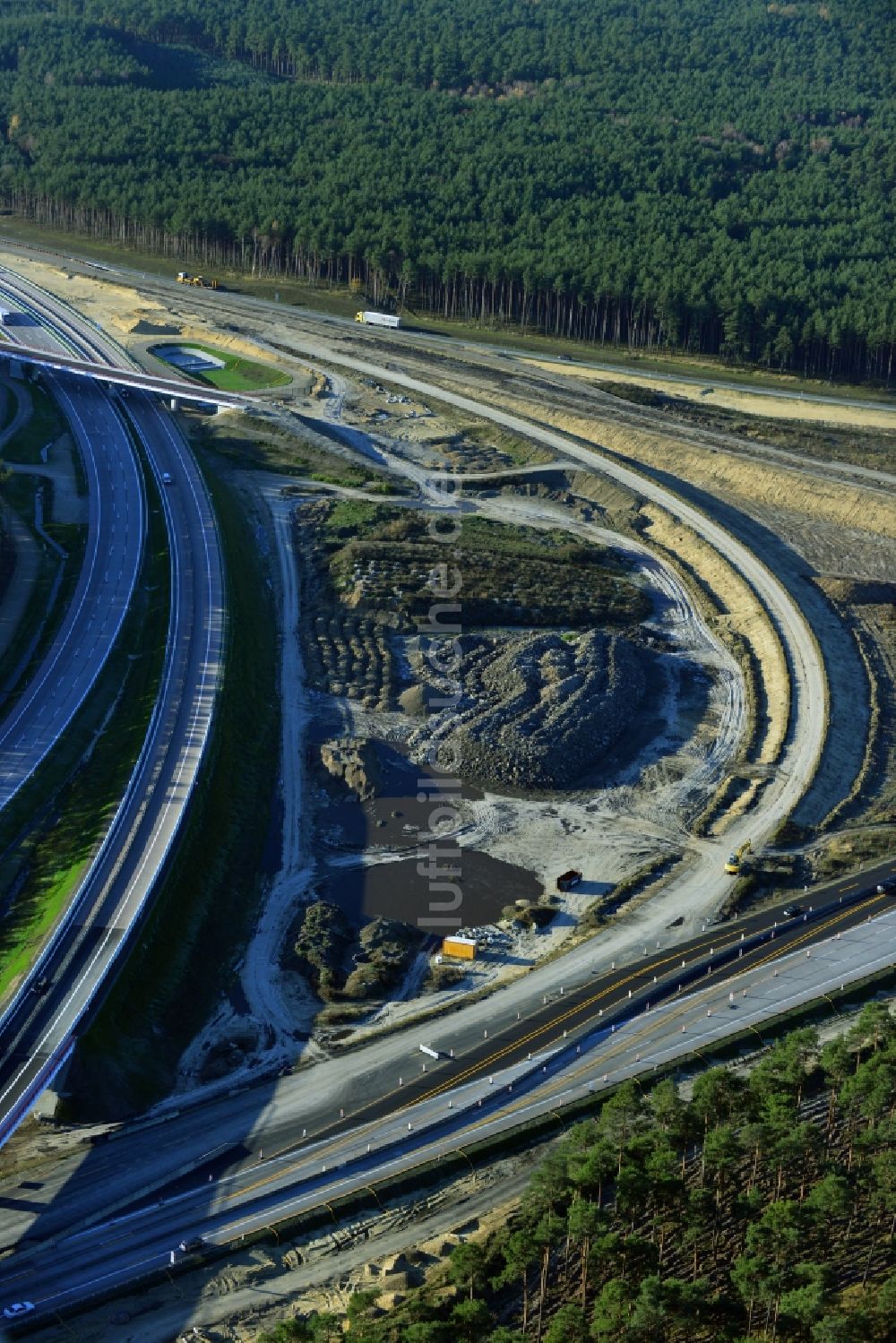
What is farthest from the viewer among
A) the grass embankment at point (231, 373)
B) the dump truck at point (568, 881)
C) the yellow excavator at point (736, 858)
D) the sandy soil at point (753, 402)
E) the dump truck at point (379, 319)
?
the dump truck at point (379, 319)

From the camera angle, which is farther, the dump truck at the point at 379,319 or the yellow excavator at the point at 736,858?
the dump truck at the point at 379,319

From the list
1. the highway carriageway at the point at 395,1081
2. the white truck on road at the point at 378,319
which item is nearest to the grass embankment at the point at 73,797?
the highway carriageway at the point at 395,1081

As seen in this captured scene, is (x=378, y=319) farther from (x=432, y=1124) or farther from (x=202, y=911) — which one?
(x=432, y=1124)

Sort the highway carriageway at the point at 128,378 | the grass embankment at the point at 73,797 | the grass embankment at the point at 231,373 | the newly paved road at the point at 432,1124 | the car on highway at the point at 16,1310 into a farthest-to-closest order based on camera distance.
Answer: the grass embankment at the point at 231,373, the highway carriageway at the point at 128,378, the grass embankment at the point at 73,797, the newly paved road at the point at 432,1124, the car on highway at the point at 16,1310

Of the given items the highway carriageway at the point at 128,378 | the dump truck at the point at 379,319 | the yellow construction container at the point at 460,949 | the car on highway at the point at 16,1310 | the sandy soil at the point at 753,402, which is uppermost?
the dump truck at the point at 379,319

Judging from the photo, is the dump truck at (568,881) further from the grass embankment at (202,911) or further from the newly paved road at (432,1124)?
the grass embankment at (202,911)

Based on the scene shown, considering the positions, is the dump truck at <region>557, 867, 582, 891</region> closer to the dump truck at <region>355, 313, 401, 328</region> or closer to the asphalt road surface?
the asphalt road surface

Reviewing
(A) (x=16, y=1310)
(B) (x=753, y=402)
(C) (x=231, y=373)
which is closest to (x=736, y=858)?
(A) (x=16, y=1310)

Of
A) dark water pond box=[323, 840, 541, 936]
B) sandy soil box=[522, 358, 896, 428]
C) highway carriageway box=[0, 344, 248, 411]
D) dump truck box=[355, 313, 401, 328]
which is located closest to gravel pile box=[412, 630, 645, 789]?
dark water pond box=[323, 840, 541, 936]
